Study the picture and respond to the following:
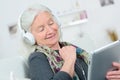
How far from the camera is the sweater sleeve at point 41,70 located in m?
1.28

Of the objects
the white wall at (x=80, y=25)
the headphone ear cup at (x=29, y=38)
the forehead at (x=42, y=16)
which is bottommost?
the white wall at (x=80, y=25)

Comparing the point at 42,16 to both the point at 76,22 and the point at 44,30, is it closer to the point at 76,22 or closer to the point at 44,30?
the point at 44,30

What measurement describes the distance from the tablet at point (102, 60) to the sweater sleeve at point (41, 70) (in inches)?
5.8

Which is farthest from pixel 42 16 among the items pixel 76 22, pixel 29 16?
pixel 76 22

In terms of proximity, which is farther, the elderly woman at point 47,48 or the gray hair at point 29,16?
the gray hair at point 29,16

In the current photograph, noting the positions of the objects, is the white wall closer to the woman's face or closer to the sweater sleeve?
the woman's face

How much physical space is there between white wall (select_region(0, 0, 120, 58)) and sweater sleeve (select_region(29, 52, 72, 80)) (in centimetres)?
82

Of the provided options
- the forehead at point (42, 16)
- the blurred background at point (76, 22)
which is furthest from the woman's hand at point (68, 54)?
the blurred background at point (76, 22)

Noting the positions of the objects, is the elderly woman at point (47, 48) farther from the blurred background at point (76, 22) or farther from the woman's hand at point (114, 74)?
the blurred background at point (76, 22)

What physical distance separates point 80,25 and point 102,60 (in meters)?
1.52

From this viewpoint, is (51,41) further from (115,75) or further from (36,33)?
(115,75)

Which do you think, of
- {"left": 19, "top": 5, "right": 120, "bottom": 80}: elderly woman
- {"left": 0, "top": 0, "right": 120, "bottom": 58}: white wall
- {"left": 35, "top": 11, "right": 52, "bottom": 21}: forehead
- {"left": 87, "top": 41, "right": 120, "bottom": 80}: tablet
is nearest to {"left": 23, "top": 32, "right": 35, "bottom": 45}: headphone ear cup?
{"left": 19, "top": 5, "right": 120, "bottom": 80}: elderly woman

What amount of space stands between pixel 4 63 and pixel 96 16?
1.56 metres

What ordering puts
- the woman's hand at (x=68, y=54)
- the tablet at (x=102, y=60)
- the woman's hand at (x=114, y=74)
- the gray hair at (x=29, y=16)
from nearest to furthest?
the tablet at (x=102, y=60) → the woman's hand at (x=114, y=74) → the woman's hand at (x=68, y=54) → the gray hair at (x=29, y=16)
